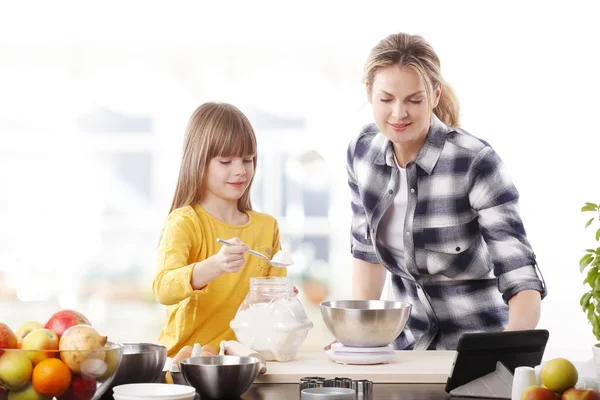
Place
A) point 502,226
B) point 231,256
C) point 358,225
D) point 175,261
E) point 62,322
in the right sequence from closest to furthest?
point 62,322 → point 231,256 → point 502,226 → point 175,261 → point 358,225

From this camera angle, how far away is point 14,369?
1.21 metres

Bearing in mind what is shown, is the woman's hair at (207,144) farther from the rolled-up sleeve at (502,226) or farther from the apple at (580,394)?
the apple at (580,394)

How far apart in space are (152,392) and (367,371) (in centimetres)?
51

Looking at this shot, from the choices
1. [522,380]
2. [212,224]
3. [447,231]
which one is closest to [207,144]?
[212,224]

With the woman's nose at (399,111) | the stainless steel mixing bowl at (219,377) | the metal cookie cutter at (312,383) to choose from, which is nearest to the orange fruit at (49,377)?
the stainless steel mixing bowl at (219,377)

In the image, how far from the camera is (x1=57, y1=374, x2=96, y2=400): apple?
1259 millimetres

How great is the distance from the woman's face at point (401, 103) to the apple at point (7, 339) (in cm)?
112

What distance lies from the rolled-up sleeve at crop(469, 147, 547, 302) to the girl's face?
2.18ft

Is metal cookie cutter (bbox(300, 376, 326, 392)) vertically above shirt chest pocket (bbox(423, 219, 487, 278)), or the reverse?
shirt chest pocket (bbox(423, 219, 487, 278))

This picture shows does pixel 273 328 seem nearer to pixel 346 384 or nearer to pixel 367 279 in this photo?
pixel 346 384

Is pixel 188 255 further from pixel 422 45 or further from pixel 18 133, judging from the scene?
pixel 18 133

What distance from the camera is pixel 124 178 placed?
19.3ft

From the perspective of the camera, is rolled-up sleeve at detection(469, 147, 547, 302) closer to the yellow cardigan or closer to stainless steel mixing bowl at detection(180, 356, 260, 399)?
the yellow cardigan

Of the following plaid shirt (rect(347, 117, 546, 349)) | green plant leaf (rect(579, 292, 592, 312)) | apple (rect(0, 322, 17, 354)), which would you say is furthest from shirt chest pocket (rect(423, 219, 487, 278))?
apple (rect(0, 322, 17, 354))
